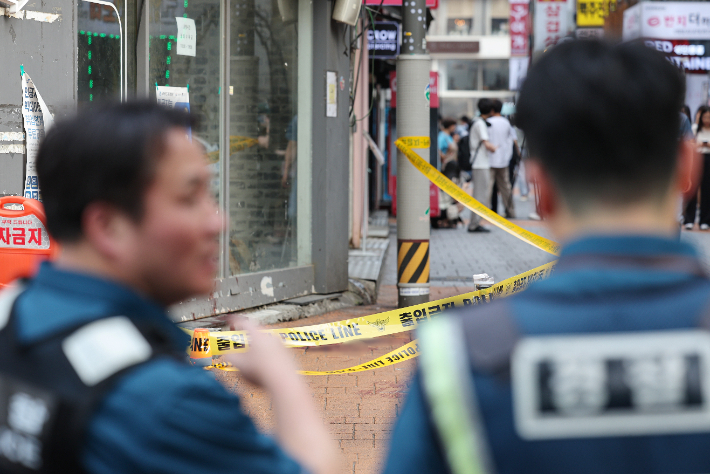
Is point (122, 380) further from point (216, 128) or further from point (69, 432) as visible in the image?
point (216, 128)

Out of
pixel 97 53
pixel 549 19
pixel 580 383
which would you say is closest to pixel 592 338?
pixel 580 383

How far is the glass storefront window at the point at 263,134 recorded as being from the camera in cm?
795

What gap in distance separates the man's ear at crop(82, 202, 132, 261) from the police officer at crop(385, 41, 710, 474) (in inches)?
18.6

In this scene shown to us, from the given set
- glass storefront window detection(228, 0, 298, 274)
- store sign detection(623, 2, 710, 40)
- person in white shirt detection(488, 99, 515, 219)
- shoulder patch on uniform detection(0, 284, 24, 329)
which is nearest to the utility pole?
glass storefront window detection(228, 0, 298, 274)

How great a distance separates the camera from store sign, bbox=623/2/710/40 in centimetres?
2278

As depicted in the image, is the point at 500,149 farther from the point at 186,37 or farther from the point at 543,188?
the point at 543,188

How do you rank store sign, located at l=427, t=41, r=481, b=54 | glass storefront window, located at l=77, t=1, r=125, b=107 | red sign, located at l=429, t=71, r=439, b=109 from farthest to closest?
1. store sign, located at l=427, t=41, r=481, b=54
2. red sign, located at l=429, t=71, r=439, b=109
3. glass storefront window, located at l=77, t=1, r=125, b=107

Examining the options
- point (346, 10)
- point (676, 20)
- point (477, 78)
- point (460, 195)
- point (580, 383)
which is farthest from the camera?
point (477, 78)

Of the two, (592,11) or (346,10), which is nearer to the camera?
(346,10)

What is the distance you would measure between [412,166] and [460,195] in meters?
0.63

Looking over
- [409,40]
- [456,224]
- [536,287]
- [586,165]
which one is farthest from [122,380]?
[456,224]

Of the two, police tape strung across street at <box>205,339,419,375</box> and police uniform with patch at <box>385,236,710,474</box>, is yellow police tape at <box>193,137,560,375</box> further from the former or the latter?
police uniform with patch at <box>385,236,710,474</box>

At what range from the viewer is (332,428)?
4703mm

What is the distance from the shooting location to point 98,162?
134 centimetres
